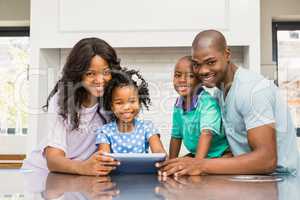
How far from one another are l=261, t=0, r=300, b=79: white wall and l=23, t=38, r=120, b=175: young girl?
5.20 ft

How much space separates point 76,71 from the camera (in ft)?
5.09

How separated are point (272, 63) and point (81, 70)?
5.79 feet

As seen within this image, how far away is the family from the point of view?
1.21 meters

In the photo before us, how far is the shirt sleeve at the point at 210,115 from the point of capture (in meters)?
1.44

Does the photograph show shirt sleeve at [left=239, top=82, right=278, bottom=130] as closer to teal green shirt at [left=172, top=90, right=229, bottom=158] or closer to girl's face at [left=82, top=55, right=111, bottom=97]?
teal green shirt at [left=172, top=90, right=229, bottom=158]

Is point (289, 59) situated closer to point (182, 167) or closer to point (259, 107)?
point (259, 107)

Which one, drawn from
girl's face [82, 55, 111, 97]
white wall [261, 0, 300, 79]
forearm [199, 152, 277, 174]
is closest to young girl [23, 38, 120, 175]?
girl's face [82, 55, 111, 97]

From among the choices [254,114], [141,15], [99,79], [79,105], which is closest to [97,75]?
[99,79]

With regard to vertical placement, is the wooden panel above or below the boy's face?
above

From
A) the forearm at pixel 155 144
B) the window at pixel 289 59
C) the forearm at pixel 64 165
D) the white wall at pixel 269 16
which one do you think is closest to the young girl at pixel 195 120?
the forearm at pixel 155 144

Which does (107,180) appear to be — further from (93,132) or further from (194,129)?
(194,129)

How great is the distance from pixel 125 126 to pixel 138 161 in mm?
432

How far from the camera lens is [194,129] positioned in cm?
160

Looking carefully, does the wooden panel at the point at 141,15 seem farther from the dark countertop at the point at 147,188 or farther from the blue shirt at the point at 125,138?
the dark countertop at the point at 147,188
